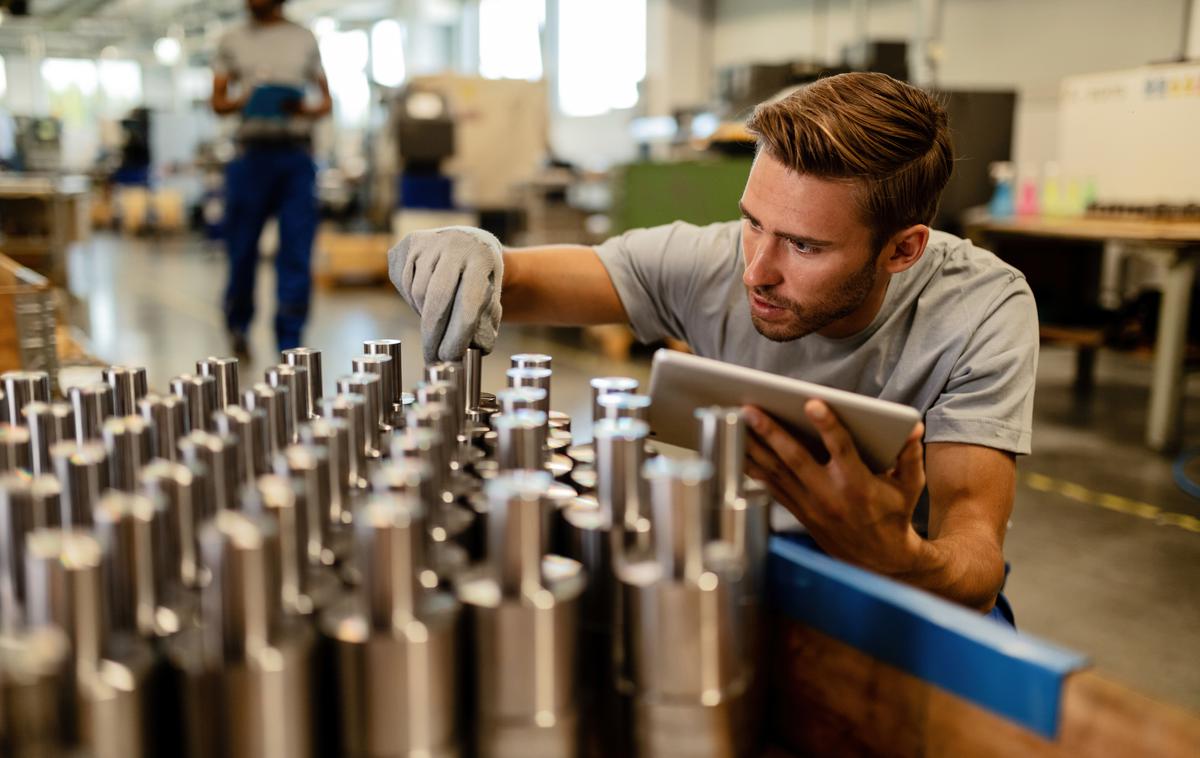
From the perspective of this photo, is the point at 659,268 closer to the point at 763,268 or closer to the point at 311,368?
the point at 763,268

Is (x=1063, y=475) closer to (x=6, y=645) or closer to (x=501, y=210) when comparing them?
(x=6, y=645)

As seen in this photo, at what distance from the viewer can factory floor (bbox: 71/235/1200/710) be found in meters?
2.15

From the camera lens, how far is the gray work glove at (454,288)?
1087 mm

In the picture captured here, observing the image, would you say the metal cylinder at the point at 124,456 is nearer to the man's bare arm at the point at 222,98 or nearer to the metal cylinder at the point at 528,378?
the metal cylinder at the point at 528,378

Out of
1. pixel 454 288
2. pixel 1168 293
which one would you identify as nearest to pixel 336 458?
pixel 454 288

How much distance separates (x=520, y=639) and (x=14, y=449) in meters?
0.38

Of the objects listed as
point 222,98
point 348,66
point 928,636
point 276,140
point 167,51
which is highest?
point 167,51

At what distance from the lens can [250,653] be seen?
0.41 m

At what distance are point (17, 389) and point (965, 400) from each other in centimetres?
96

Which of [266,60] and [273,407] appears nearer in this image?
[273,407]

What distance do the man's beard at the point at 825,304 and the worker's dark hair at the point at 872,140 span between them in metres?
0.05

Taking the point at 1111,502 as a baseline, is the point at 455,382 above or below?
above

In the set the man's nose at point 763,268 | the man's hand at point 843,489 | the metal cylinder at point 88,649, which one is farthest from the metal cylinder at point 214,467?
the man's nose at point 763,268

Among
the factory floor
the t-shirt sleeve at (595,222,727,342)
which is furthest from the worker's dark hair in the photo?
the factory floor
